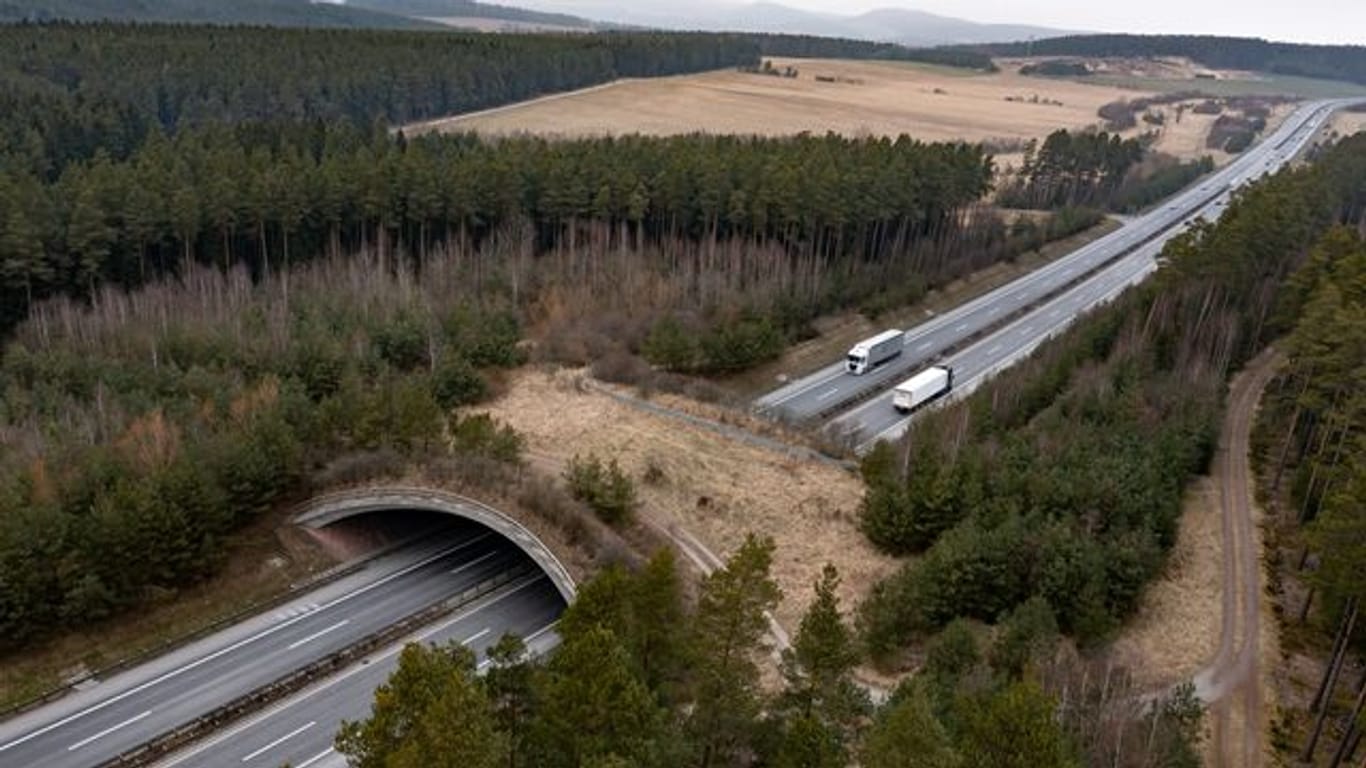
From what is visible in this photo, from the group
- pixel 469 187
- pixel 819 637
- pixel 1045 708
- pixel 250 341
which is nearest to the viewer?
pixel 1045 708

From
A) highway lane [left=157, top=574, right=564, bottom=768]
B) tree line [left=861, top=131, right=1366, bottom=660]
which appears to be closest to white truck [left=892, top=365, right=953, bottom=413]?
tree line [left=861, top=131, right=1366, bottom=660]

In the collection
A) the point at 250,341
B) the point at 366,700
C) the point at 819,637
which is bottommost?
the point at 366,700

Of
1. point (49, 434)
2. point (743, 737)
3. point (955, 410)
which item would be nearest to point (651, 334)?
point (955, 410)

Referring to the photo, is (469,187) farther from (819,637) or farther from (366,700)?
(819,637)

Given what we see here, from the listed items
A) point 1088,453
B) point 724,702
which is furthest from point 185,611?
point 1088,453

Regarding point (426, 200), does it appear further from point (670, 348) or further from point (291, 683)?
point (291, 683)

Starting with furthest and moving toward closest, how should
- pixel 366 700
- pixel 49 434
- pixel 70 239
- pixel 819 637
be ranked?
1. pixel 70 239
2. pixel 49 434
3. pixel 366 700
4. pixel 819 637

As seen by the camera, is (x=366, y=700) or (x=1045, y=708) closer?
(x=1045, y=708)
